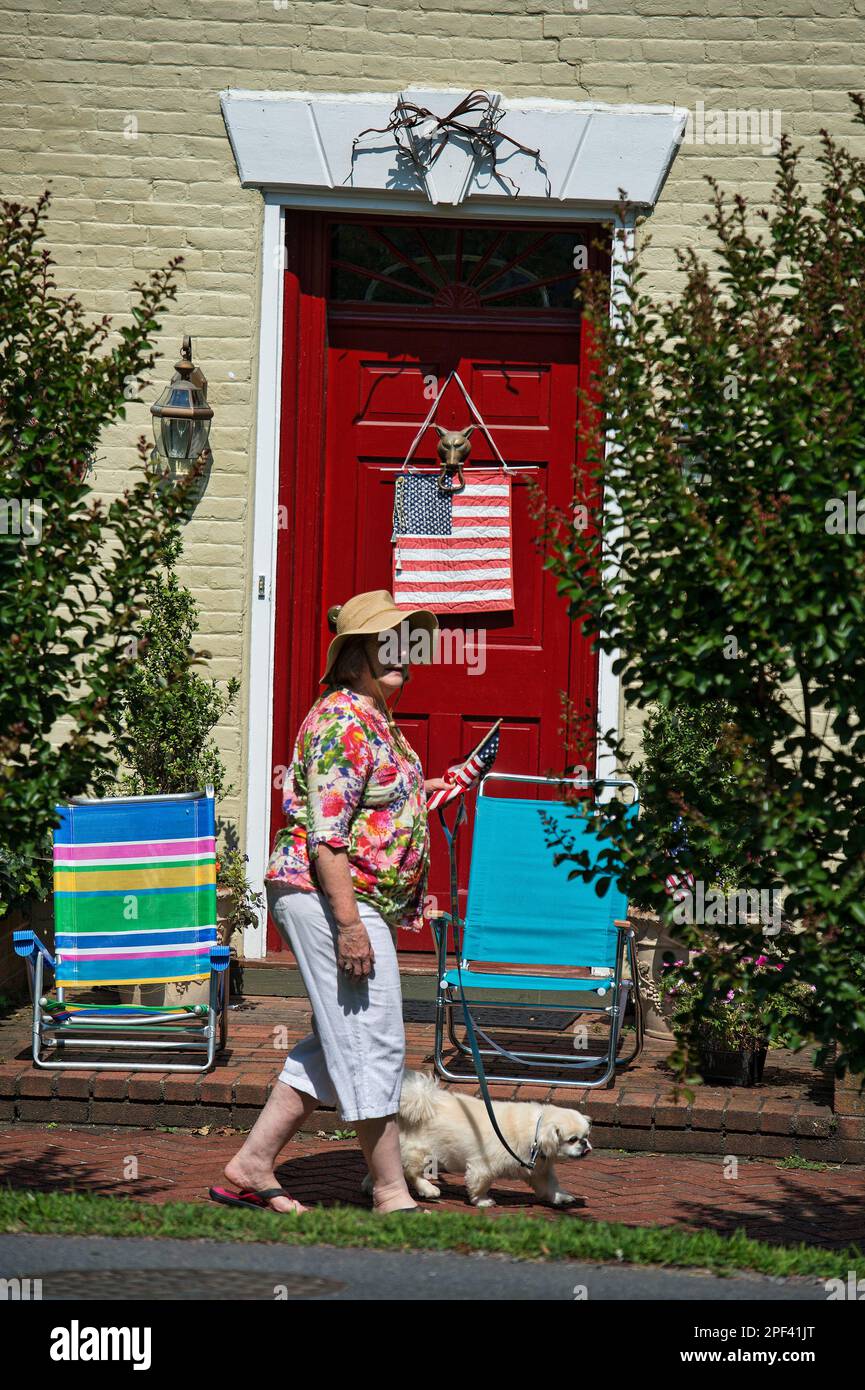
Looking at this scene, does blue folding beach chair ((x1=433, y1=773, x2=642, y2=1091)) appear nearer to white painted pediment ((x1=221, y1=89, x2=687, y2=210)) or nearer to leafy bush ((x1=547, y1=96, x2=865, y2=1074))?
leafy bush ((x1=547, y1=96, x2=865, y2=1074))

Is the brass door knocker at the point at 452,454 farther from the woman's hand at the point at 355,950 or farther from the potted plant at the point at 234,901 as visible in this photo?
the woman's hand at the point at 355,950

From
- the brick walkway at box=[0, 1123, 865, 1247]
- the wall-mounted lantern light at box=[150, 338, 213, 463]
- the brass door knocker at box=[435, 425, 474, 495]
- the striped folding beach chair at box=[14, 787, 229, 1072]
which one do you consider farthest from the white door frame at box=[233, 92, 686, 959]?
the brick walkway at box=[0, 1123, 865, 1247]

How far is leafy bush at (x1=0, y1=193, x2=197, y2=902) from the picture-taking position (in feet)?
14.5

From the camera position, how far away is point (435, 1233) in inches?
172

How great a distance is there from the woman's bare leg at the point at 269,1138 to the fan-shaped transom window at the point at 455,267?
14.1 ft

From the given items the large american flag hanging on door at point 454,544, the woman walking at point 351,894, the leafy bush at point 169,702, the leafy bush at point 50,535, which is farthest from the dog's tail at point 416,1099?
the large american flag hanging on door at point 454,544

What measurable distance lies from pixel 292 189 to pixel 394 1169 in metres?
4.70

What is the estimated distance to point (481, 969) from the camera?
7.37 m

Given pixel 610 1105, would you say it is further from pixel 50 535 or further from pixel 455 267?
pixel 455 267

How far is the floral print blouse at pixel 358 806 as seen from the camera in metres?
4.69

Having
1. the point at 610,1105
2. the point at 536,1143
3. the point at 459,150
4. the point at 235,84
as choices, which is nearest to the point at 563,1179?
the point at 610,1105
